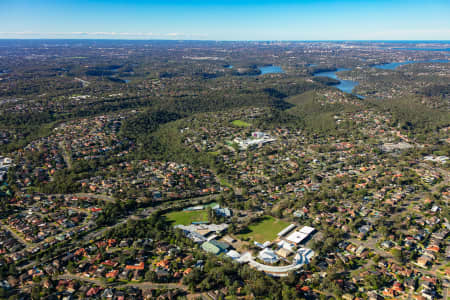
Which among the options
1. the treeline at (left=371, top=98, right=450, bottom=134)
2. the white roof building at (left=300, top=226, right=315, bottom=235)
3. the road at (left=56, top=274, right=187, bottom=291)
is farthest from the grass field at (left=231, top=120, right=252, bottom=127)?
the road at (left=56, top=274, right=187, bottom=291)

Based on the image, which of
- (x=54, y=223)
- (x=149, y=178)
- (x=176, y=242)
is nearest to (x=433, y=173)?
(x=176, y=242)

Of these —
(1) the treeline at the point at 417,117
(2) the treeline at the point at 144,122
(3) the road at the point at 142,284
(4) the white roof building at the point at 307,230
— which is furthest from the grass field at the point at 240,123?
(3) the road at the point at 142,284

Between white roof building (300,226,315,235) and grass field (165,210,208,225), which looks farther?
grass field (165,210,208,225)

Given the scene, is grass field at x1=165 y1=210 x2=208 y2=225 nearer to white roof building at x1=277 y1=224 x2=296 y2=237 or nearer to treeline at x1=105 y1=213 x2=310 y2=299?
treeline at x1=105 y1=213 x2=310 y2=299

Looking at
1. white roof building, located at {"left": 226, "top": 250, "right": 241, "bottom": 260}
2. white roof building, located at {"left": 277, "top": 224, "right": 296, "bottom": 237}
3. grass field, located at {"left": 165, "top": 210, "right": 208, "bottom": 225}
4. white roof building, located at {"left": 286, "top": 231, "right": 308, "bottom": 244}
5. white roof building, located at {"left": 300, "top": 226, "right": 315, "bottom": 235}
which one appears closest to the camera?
white roof building, located at {"left": 226, "top": 250, "right": 241, "bottom": 260}

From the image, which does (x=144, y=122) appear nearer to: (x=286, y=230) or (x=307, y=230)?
(x=286, y=230)

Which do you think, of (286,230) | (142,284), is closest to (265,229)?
(286,230)
